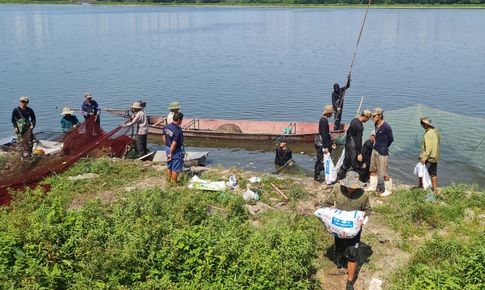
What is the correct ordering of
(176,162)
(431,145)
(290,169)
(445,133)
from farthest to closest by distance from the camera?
1. (445,133)
2. (290,169)
3. (176,162)
4. (431,145)

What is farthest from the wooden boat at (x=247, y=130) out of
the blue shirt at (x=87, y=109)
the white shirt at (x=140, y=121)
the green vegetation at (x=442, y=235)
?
the green vegetation at (x=442, y=235)

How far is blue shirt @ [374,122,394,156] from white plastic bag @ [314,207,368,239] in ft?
12.1

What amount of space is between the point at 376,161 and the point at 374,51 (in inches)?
1351

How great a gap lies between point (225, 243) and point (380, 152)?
16.0 ft

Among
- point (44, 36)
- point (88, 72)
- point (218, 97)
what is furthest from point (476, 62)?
point (44, 36)

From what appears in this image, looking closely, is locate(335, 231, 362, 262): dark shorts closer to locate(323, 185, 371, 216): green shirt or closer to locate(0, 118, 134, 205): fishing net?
locate(323, 185, 371, 216): green shirt

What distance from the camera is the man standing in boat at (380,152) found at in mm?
9969

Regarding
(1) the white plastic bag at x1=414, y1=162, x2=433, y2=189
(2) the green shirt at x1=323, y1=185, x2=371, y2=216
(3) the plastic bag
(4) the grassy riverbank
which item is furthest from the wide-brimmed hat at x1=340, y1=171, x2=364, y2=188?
(1) the white plastic bag at x1=414, y1=162, x2=433, y2=189

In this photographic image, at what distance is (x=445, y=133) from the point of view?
579 inches

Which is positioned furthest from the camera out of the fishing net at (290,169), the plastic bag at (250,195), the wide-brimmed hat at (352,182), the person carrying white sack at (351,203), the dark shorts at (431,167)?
the fishing net at (290,169)

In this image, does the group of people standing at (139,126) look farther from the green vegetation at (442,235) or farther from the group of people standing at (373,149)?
the green vegetation at (442,235)

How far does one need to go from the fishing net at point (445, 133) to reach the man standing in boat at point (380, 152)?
4.04 m

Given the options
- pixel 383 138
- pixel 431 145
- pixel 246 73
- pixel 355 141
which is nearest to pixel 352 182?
pixel 383 138

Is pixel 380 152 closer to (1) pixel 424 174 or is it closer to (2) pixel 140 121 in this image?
(1) pixel 424 174
